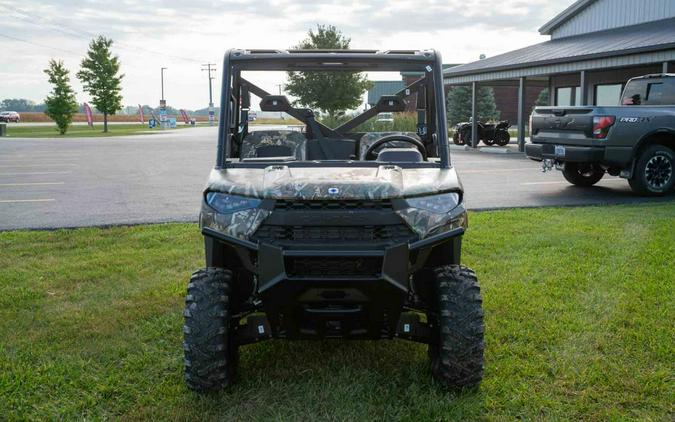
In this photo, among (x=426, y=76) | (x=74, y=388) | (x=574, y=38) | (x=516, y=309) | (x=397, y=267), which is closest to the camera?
(x=397, y=267)

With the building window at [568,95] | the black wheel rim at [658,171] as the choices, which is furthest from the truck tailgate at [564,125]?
the building window at [568,95]

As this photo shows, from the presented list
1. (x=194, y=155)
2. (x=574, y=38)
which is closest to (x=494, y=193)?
(x=194, y=155)

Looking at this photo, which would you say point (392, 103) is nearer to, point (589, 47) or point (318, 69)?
point (318, 69)

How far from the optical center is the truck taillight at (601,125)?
460 inches

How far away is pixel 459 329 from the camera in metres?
3.76

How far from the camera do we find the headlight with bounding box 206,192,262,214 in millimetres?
3648

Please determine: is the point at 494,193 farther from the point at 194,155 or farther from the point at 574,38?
the point at 574,38

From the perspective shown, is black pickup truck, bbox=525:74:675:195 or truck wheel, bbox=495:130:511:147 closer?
black pickup truck, bbox=525:74:675:195

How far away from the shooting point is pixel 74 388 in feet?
13.3

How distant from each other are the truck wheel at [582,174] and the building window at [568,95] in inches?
557

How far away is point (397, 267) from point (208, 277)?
3.53ft

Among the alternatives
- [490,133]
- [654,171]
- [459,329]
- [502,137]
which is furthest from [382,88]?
[459,329]

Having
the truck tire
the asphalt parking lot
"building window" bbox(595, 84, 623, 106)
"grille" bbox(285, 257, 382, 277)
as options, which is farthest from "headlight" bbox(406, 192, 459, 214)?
"building window" bbox(595, 84, 623, 106)

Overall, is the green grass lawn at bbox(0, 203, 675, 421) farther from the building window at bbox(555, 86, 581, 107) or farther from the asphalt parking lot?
the building window at bbox(555, 86, 581, 107)
